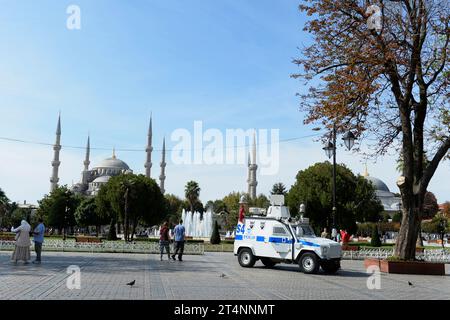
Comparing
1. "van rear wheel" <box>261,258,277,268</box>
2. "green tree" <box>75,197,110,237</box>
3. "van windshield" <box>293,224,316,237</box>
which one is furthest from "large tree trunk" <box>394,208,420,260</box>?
"green tree" <box>75,197,110,237</box>

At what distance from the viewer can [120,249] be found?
81.5 feet

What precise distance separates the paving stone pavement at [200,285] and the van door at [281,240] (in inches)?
30.7

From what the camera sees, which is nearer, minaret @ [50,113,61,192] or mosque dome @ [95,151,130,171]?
minaret @ [50,113,61,192]

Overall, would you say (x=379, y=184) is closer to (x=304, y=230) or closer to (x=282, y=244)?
(x=304, y=230)

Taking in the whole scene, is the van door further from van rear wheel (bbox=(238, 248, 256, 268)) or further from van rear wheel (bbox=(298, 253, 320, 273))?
van rear wheel (bbox=(238, 248, 256, 268))

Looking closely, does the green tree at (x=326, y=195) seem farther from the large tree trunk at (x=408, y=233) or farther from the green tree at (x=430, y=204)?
the green tree at (x=430, y=204)

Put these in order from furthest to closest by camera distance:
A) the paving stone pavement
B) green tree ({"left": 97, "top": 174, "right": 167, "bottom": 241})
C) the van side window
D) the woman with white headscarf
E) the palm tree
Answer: the palm tree
green tree ({"left": 97, "top": 174, "right": 167, "bottom": 241})
the van side window
the woman with white headscarf
the paving stone pavement

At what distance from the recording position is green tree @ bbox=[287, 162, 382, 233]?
48.9 m

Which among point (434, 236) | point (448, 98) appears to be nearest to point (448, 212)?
point (434, 236)

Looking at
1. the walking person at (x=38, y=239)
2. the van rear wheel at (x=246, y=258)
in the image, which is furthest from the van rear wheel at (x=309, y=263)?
the walking person at (x=38, y=239)

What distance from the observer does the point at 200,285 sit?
36.8 ft

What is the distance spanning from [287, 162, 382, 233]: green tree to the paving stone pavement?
33.6 m

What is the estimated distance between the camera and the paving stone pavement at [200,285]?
9.44 m
